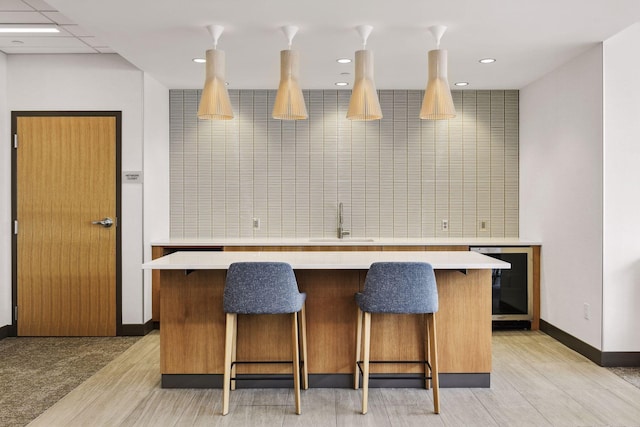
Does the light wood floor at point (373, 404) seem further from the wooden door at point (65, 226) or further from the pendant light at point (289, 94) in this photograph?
the pendant light at point (289, 94)

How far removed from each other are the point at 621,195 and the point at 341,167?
8.97ft

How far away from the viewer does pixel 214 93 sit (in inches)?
143

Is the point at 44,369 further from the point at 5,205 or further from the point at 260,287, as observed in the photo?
the point at 260,287

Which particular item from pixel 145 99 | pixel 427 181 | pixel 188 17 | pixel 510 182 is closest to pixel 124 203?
pixel 145 99

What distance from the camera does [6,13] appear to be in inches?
161

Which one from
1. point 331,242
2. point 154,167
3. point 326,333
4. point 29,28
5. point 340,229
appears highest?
point 29,28

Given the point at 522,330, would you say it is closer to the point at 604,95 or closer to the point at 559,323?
the point at 559,323

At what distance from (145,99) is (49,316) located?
87.1 inches

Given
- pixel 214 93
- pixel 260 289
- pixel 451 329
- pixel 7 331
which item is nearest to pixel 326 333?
pixel 260 289

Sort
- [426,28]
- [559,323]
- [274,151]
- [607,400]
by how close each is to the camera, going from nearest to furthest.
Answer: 1. [607,400]
2. [426,28]
3. [559,323]
4. [274,151]

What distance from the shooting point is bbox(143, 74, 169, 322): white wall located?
5.29 m

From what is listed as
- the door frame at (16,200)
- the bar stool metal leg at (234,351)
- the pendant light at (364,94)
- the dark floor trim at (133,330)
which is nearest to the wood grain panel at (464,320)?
the pendant light at (364,94)

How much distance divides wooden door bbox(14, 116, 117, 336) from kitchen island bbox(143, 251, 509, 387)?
1819 mm

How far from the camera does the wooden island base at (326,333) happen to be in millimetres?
3697
